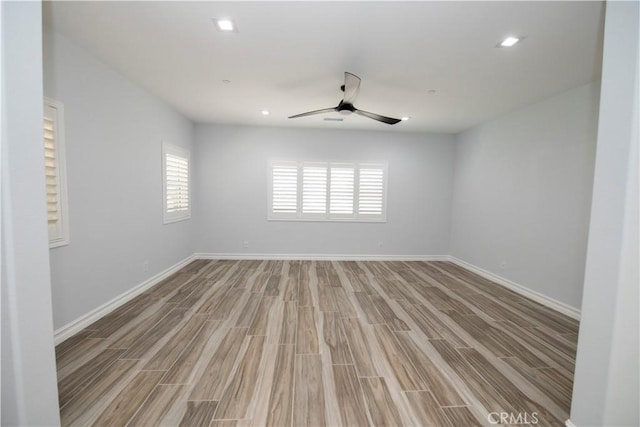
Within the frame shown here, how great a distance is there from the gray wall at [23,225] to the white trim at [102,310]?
4.14 ft

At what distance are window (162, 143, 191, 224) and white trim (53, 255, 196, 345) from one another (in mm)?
871

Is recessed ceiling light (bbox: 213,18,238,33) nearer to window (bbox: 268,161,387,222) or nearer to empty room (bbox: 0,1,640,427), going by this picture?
empty room (bbox: 0,1,640,427)

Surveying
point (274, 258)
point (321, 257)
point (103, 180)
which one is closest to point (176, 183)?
point (103, 180)

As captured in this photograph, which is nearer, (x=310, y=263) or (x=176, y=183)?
(x=176, y=183)

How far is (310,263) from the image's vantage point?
15.1ft

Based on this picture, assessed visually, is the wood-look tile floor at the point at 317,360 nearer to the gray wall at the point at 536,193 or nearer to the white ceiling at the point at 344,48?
the gray wall at the point at 536,193

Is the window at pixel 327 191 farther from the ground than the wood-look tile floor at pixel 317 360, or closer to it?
farther from the ground

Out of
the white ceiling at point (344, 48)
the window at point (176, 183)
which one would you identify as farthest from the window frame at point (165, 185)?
the white ceiling at point (344, 48)

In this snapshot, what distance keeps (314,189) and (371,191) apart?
1.19 m

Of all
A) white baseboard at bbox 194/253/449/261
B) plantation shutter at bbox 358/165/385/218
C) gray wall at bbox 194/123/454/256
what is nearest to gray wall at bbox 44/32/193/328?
gray wall at bbox 194/123/454/256

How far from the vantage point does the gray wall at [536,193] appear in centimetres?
270
